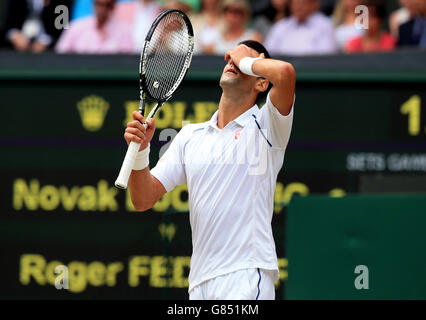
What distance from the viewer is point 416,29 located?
27.6 ft

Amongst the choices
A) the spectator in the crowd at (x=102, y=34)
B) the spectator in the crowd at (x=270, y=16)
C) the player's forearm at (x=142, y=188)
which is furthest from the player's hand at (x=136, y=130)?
the spectator in the crowd at (x=270, y=16)

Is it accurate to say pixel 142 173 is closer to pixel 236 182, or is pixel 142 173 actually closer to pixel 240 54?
pixel 236 182

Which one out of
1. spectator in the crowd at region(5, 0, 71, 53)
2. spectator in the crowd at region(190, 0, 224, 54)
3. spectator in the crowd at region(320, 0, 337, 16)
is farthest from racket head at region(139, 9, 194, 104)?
spectator in the crowd at region(320, 0, 337, 16)

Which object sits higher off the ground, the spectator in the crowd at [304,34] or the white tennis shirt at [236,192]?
the spectator in the crowd at [304,34]

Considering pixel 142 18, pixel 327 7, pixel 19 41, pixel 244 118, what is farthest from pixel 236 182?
pixel 327 7

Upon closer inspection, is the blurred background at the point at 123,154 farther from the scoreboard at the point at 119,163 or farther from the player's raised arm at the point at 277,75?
the player's raised arm at the point at 277,75

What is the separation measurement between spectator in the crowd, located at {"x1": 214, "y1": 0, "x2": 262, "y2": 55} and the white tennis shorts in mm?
4098

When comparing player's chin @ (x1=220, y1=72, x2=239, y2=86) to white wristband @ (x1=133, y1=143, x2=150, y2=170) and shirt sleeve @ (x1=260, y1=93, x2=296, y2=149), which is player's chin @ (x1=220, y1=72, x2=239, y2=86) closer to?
shirt sleeve @ (x1=260, y1=93, x2=296, y2=149)

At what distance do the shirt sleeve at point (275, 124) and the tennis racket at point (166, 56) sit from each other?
20.7 inches

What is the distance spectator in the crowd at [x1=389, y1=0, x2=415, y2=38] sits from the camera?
8.54 meters

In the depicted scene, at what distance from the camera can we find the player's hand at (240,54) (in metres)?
4.81

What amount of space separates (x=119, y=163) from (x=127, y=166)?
320cm

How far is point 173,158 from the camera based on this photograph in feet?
16.6
